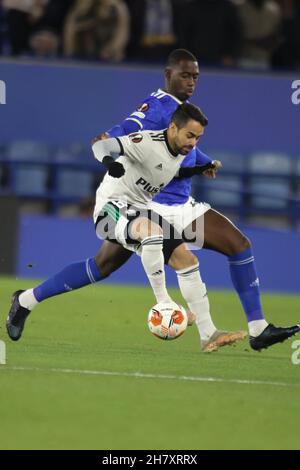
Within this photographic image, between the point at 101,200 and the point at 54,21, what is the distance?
741 centimetres

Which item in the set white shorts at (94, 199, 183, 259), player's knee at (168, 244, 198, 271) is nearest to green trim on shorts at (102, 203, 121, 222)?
white shorts at (94, 199, 183, 259)

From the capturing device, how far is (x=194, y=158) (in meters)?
10.4

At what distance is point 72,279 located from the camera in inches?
394

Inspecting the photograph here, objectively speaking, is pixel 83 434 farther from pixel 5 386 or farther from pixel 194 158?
pixel 194 158

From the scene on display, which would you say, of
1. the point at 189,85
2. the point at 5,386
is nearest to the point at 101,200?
the point at 189,85

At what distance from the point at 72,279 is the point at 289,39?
778 centimetres

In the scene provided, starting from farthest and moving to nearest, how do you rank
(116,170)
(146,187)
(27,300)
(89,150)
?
(89,150)
(27,300)
(146,187)
(116,170)

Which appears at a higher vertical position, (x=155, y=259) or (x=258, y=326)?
(x=155, y=259)

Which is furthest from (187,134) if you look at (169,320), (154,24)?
(154,24)

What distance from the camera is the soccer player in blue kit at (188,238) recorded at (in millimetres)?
9812

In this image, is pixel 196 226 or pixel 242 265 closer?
pixel 242 265

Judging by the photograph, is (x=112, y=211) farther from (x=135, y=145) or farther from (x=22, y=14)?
(x=22, y=14)

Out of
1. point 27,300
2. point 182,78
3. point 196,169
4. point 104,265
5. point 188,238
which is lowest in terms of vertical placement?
point 27,300
